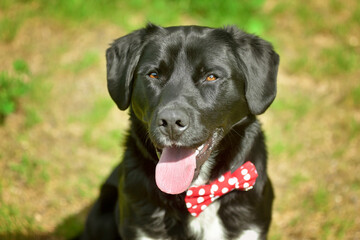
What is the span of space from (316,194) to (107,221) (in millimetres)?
2194

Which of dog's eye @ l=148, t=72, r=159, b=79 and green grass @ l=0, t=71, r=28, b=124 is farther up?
dog's eye @ l=148, t=72, r=159, b=79

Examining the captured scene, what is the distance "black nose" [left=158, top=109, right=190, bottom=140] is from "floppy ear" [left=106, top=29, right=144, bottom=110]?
1.64 feet

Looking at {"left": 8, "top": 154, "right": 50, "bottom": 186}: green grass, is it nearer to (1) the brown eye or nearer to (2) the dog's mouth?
(2) the dog's mouth

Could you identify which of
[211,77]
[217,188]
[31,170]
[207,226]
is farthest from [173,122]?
[31,170]

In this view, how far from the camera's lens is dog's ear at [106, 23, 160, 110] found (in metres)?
2.99

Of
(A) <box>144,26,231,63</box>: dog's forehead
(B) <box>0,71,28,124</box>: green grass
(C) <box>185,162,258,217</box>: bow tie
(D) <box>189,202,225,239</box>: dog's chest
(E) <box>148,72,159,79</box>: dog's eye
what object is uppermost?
(A) <box>144,26,231,63</box>: dog's forehead

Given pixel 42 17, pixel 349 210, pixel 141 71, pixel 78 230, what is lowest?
pixel 349 210

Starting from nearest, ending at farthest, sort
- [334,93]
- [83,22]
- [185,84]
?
[185,84] < [334,93] < [83,22]

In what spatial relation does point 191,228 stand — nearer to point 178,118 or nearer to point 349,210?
point 178,118

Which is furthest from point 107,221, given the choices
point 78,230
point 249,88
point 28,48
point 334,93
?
→ point 334,93

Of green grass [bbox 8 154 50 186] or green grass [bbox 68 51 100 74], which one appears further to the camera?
green grass [bbox 68 51 100 74]

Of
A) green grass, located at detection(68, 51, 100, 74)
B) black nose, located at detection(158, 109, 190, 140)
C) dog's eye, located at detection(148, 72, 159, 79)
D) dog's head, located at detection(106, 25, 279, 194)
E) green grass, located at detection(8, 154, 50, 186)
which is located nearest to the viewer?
black nose, located at detection(158, 109, 190, 140)

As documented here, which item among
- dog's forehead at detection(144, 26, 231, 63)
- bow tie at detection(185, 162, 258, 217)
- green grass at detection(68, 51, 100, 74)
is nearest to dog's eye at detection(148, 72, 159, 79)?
dog's forehead at detection(144, 26, 231, 63)

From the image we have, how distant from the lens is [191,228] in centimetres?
291
